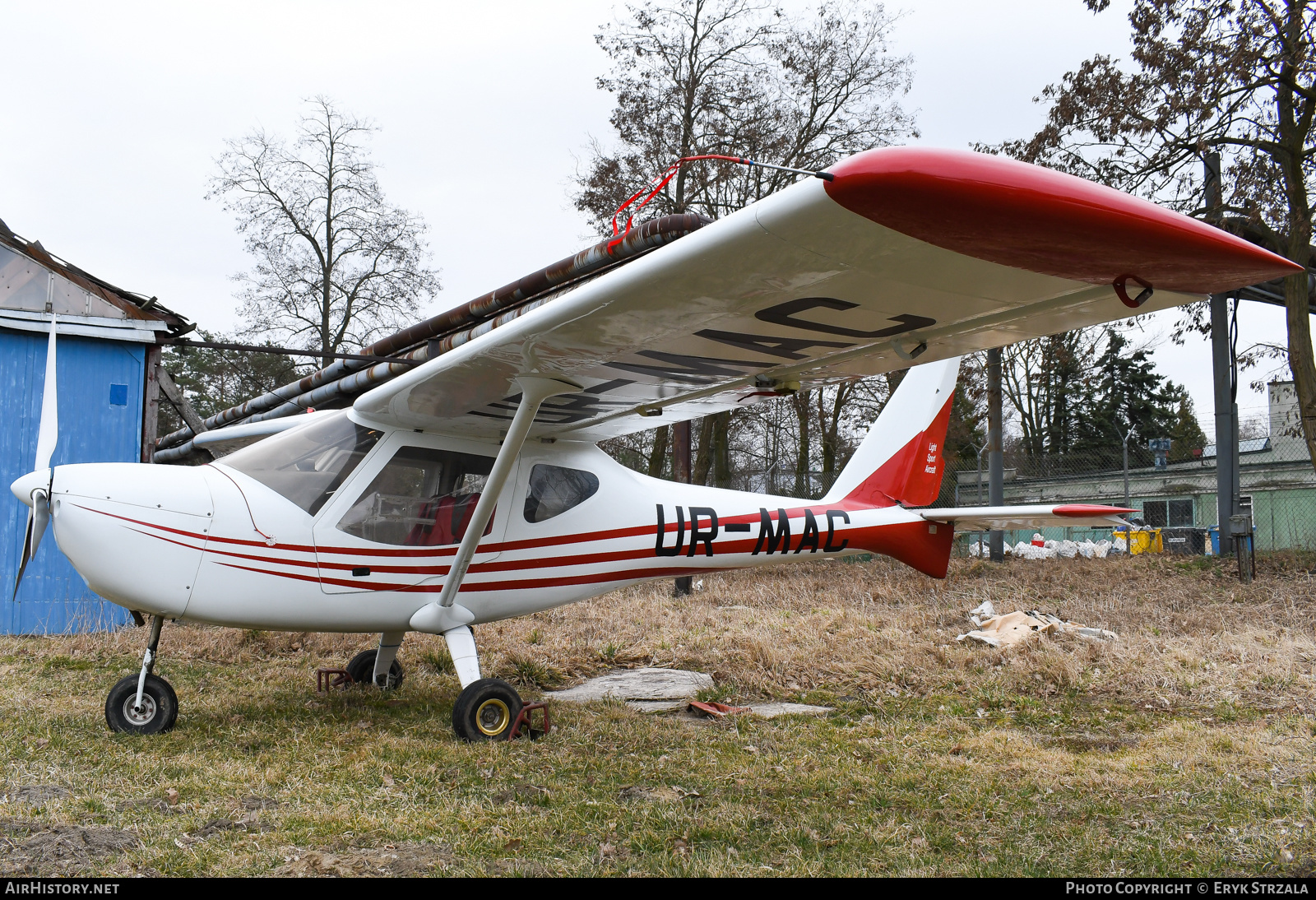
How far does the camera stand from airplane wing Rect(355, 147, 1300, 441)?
7.91 ft

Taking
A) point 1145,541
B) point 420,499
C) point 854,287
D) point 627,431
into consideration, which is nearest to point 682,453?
point 627,431

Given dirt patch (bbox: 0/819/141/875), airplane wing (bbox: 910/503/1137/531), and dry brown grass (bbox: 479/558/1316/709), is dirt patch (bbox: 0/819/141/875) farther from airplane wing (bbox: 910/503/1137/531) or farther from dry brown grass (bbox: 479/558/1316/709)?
airplane wing (bbox: 910/503/1137/531)

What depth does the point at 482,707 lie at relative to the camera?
4941mm

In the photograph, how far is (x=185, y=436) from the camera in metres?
12.6

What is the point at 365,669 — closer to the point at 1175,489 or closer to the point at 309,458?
the point at 309,458

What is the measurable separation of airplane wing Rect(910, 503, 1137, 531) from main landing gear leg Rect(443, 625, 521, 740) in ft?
11.9

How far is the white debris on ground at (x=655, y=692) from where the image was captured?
19.5 ft

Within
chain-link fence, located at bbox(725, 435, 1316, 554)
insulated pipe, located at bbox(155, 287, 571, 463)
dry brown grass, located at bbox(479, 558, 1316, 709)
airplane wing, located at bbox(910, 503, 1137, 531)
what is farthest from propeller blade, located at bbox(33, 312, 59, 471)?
chain-link fence, located at bbox(725, 435, 1316, 554)

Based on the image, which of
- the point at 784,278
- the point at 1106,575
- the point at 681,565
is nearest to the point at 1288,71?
the point at 1106,575

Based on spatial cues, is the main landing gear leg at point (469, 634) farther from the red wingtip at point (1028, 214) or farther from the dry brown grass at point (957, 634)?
the red wingtip at point (1028, 214)

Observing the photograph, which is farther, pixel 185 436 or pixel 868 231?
pixel 185 436

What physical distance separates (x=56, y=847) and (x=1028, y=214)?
149 inches

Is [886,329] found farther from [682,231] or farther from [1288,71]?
[1288,71]
